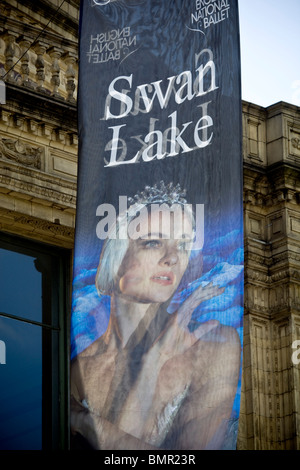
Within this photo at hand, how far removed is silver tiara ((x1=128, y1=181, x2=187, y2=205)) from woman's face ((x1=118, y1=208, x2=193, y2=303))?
0.38 ft

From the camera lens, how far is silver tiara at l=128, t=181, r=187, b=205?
11.6 m

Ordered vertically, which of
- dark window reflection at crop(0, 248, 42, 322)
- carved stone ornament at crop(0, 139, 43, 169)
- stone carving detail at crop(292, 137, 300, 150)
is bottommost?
dark window reflection at crop(0, 248, 42, 322)

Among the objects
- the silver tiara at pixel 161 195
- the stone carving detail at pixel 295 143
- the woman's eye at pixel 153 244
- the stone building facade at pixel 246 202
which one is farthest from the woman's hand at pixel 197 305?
the stone carving detail at pixel 295 143

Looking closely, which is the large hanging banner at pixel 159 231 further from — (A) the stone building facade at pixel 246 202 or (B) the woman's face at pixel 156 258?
(A) the stone building facade at pixel 246 202

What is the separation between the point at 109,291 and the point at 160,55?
234cm

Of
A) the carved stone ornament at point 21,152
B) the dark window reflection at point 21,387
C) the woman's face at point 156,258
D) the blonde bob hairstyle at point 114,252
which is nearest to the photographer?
the woman's face at point 156,258

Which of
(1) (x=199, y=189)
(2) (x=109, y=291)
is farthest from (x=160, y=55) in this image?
(2) (x=109, y=291)

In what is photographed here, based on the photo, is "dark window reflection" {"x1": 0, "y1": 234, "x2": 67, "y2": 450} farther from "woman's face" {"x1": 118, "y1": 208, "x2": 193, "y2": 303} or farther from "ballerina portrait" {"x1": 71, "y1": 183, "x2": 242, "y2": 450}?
"woman's face" {"x1": 118, "y1": 208, "x2": 193, "y2": 303}

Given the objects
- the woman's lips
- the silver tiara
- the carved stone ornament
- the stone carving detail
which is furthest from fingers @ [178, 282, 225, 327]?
the stone carving detail

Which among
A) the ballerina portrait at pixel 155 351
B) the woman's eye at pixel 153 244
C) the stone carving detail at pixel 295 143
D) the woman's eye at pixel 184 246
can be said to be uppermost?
the stone carving detail at pixel 295 143

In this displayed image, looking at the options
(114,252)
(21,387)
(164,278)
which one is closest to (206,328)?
(164,278)

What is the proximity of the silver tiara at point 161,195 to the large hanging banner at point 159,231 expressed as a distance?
0.01 metres

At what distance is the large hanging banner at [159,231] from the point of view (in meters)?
11.1

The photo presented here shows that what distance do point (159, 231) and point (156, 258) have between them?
255 mm
